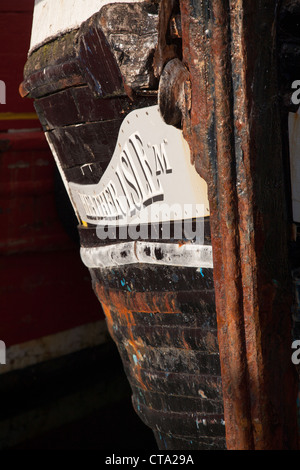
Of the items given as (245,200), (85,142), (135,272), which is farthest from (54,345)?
(245,200)

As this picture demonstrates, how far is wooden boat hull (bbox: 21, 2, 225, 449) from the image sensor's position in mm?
1512

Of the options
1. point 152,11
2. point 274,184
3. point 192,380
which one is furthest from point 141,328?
point 152,11

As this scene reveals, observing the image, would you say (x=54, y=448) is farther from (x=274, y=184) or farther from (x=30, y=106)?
(x=274, y=184)

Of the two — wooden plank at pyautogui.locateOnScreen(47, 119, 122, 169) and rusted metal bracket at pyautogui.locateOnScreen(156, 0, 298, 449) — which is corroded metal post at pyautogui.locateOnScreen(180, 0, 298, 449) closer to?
rusted metal bracket at pyautogui.locateOnScreen(156, 0, 298, 449)

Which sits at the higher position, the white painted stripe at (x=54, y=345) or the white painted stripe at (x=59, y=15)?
the white painted stripe at (x=59, y=15)

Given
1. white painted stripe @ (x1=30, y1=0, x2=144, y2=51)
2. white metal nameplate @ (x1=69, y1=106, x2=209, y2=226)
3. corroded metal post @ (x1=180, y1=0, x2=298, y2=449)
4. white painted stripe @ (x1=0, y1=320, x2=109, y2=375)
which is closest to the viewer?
corroded metal post @ (x1=180, y1=0, x2=298, y2=449)

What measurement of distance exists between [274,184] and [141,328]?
0.70 metres

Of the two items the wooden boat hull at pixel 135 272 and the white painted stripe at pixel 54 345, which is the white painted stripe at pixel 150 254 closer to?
the wooden boat hull at pixel 135 272

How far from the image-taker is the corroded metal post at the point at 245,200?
50.1 inches

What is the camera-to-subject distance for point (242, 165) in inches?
51.1

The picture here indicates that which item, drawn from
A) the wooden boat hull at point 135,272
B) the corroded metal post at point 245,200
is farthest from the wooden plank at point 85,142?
the corroded metal post at point 245,200

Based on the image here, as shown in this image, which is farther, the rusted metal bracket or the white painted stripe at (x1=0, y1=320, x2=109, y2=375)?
the white painted stripe at (x1=0, y1=320, x2=109, y2=375)

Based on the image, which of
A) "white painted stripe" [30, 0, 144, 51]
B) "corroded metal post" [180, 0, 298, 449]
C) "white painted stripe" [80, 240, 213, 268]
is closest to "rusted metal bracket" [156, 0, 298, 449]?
"corroded metal post" [180, 0, 298, 449]

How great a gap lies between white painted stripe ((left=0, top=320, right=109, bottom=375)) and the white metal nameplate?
1.17 metres
